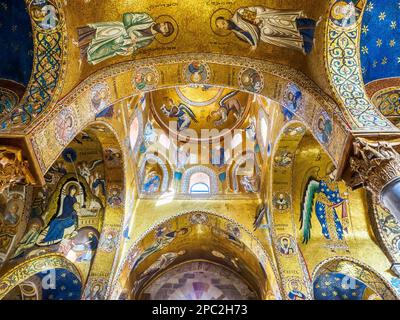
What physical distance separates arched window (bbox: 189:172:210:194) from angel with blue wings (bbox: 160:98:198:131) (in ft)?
6.81

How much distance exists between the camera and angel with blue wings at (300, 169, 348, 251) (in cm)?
1079

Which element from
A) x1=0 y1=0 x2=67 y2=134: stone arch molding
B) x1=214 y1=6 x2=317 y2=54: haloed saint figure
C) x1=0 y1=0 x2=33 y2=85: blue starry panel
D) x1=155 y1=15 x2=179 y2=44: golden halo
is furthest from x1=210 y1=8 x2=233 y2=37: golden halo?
x1=0 y1=0 x2=33 y2=85: blue starry panel

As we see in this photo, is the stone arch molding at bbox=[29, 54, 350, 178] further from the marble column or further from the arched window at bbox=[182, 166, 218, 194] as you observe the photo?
the arched window at bbox=[182, 166, 218, 194]

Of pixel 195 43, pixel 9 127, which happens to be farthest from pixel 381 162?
pixel 9 127

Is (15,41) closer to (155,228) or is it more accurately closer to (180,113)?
(155,228)

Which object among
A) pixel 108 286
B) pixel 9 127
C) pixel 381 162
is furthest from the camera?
pixel 108 286

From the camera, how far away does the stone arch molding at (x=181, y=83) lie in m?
6.05

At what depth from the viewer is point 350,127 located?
575 centimetres

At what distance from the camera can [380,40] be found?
6980mm

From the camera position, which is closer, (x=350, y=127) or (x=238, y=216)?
(x=350, y=127)

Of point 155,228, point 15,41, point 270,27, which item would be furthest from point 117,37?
point 155,228

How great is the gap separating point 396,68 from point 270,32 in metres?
2.72

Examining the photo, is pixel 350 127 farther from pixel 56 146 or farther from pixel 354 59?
pixel 56 146

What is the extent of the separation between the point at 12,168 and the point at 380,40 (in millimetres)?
7174
